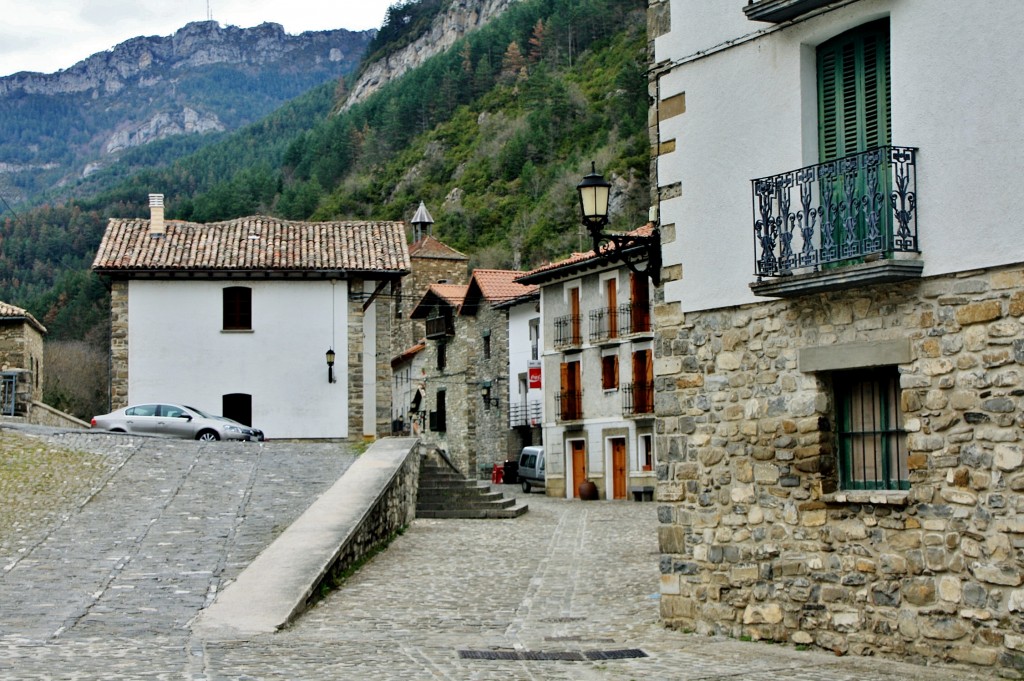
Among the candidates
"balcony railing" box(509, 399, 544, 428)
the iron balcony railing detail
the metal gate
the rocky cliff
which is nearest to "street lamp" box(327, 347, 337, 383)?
the metal gate

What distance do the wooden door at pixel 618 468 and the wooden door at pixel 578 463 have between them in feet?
5.07

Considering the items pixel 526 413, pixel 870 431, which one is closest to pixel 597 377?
pixel 526 413

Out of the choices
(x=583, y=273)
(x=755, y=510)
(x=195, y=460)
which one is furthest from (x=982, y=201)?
(x=583, y=273)

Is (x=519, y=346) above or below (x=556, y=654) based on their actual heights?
above

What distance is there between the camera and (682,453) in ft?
38.4

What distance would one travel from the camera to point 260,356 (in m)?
36.6

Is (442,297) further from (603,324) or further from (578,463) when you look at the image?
(603,324)

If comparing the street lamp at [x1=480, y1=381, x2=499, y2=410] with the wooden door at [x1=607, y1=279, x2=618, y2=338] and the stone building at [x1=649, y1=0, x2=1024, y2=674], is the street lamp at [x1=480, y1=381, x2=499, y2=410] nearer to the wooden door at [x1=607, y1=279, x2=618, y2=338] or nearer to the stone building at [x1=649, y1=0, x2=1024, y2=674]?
the wooden door at [x1=607, y1=279, x2=618, y2=338]

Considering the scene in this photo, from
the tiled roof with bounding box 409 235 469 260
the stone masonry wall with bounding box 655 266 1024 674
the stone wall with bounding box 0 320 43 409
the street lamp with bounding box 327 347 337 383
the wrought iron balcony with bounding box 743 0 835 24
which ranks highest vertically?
the tiled roof with bounding box 409 235 469 260

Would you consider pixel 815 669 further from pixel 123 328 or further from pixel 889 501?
pixel 123 328

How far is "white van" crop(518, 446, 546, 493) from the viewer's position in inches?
1678

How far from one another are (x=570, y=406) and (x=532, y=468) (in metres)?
2.78

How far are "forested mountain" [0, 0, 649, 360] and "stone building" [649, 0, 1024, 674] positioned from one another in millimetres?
66971

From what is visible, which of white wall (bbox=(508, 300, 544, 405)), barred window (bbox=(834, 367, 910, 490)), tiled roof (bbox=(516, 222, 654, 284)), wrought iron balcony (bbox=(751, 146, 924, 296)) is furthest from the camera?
white wall (bbox=(508, 300, 544, 405))
